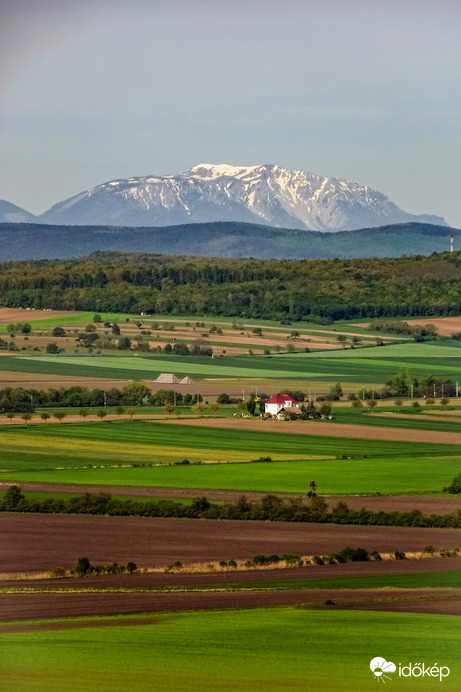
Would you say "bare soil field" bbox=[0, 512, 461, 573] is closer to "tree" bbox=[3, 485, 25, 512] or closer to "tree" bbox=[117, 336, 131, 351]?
"tree" bbox=[3, 485, 25, 512]

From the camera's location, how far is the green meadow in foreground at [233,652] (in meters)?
19.9

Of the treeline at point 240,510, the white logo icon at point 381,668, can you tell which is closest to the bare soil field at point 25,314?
the treeline at point 240,510

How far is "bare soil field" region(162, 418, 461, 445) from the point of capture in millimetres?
55763

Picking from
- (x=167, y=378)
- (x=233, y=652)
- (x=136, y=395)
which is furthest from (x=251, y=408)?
(x=233, y=652)

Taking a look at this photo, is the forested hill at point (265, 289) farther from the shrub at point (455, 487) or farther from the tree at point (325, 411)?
the shrub at point (455, 487)

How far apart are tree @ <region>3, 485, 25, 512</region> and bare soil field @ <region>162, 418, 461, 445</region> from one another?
20172 millimetres

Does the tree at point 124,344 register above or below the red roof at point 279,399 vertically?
above

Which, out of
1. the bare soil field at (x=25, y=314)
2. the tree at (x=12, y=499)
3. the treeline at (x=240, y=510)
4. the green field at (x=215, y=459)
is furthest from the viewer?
the bare soil field at (x=25, y=314)

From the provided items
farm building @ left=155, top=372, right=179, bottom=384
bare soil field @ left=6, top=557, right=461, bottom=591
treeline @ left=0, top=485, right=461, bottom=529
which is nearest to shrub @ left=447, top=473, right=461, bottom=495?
treeline @ left=0, top=485, right=461, bottom=529

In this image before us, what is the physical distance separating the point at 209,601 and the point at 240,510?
39.9 ft

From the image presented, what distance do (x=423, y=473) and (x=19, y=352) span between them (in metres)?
53.6

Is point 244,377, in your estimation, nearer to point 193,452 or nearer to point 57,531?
point 193,452

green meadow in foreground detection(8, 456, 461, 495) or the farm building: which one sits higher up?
the farm building

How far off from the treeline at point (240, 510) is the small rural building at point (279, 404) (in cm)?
2644
